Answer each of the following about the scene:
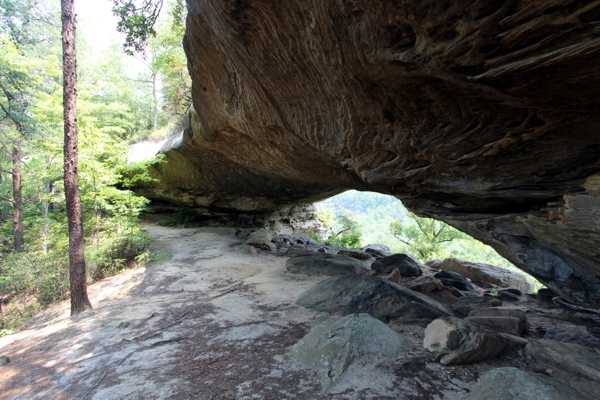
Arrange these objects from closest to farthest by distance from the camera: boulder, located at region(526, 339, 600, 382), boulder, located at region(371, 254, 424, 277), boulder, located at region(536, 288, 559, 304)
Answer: boulder, located at region(526, 339, 600, 382) → boulder, located at region(536, 288, 559, 304) → boulder, located at region(371, 254, 424, 277)

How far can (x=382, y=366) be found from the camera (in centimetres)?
326

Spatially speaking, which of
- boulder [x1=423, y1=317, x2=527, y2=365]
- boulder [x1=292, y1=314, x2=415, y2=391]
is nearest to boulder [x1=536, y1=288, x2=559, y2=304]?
Answer: boulder [x1=423, y1=317, x2=527, y2=365]

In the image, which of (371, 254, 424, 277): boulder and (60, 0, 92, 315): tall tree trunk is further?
(371, 254, 424, 277): boulder

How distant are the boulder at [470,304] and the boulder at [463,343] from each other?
171cm

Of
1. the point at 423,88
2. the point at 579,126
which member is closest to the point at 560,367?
the point at 579,126

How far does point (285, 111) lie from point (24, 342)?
6761 mm

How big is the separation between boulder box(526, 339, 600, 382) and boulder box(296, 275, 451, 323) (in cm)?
131

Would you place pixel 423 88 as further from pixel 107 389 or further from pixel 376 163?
pixel 107 389

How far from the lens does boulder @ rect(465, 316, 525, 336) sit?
4.28 m

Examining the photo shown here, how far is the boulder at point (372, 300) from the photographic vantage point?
4715mm

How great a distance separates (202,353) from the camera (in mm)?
3932

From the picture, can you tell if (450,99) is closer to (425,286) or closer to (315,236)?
(425,286)

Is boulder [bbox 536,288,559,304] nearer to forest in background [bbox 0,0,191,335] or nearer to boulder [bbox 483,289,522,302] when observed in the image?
boulder [bbox 483,289,522,302]

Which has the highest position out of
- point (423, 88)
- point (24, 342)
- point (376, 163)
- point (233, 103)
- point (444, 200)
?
point (233, 103)
